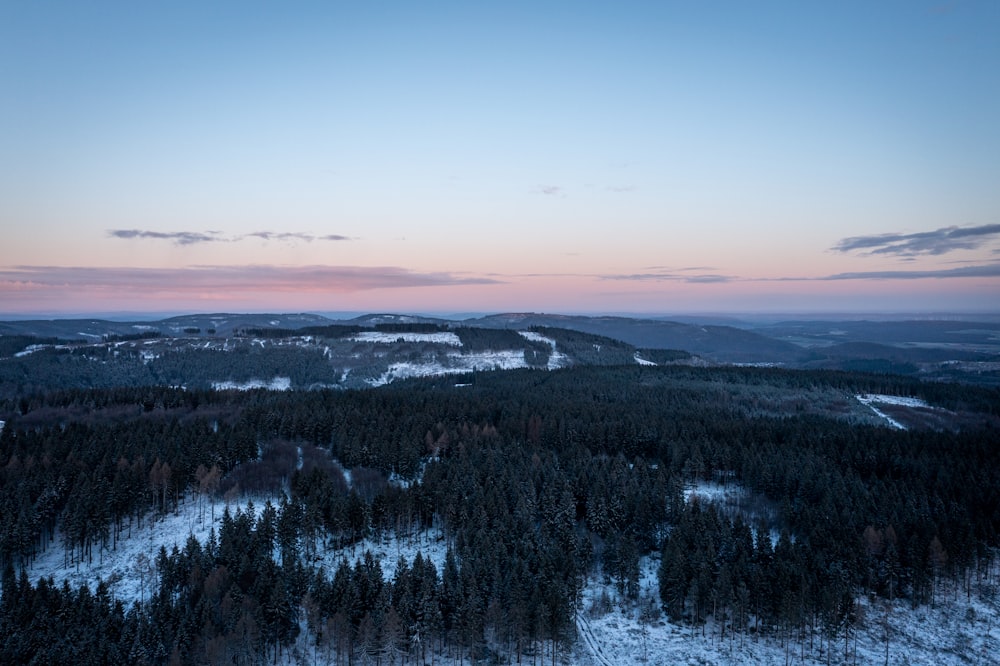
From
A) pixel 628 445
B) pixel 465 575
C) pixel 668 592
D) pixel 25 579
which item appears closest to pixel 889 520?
pixel 668 592

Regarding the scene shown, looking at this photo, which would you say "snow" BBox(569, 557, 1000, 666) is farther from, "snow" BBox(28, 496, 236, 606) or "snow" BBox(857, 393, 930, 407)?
"snow" BBox(857, 393, 930, 407)

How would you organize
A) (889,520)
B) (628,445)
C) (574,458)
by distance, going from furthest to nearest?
(628,445), (574,458), (889,520)

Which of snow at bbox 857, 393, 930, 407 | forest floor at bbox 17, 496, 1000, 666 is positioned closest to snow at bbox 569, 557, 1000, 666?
forest floor at bbox 17, 496, 1000, 666

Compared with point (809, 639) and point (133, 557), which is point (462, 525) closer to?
point (809, 639)

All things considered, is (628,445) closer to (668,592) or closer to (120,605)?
(668,592)

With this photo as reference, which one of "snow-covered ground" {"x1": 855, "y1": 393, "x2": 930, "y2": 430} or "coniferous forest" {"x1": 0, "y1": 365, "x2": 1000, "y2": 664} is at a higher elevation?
"coniferous forest" {"x1": 0, "y1": 365, "x2": 1000, "y2": 664}

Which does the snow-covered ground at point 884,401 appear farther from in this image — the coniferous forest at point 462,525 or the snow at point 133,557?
the snow at point 133,557

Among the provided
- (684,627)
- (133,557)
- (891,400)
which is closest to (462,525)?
(684,627)

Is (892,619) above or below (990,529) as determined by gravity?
below

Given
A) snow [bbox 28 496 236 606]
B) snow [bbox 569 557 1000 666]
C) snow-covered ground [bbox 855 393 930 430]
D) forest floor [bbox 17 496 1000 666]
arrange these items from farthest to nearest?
snow-covered ground [bbox 855 393 930 430]
snow [bbox 28 496 236 606]
forest floor [bbox 17 496 1000 666]
snow [bbox 569 557 1000 666]
